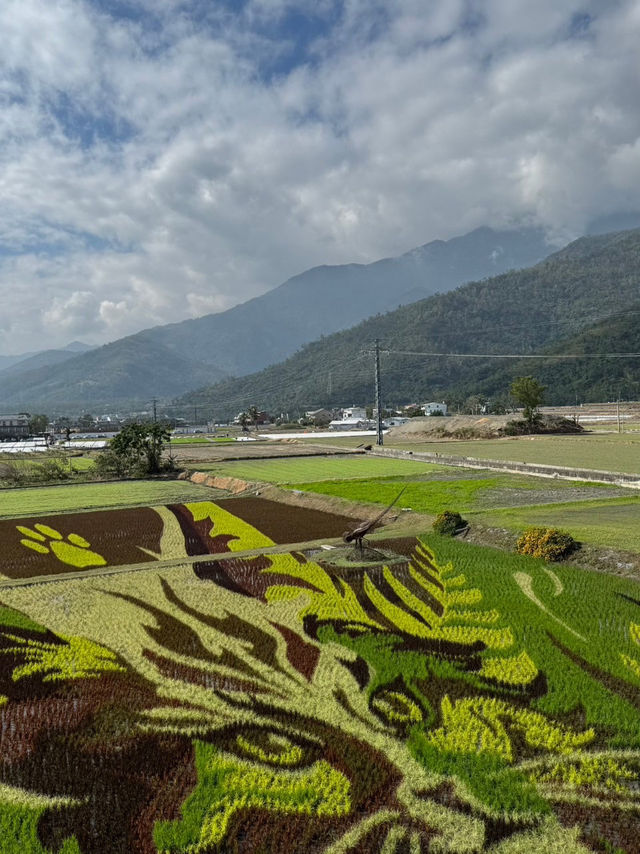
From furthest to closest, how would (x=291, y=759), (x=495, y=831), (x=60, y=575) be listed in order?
(x=60, y=575) < (x=291, y=759) < (x=495, y=831)

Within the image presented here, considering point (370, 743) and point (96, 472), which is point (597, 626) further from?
point (96, 472)

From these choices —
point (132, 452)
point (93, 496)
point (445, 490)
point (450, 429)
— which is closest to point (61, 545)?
point (93, 496)

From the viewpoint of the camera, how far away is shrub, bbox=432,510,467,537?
19781 mm

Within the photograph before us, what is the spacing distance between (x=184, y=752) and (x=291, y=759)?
1.26 m

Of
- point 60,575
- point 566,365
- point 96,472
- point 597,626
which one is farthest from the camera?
point 566,365

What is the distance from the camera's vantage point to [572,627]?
10992 mm

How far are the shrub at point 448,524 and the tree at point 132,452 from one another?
95.7 ft

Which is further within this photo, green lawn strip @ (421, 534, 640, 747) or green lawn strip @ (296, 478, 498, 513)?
green lawn strip @ (296, 478, 498, 513)

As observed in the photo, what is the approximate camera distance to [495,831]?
19.4 feet

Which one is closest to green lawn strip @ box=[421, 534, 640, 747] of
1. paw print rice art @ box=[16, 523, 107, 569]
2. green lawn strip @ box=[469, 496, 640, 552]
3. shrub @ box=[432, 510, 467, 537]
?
shrub @ box=[432, 510, 467, 537]

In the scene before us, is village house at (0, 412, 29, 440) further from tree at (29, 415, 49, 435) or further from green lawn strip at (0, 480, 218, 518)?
green lawn strip at (0, 480, 218, 518)

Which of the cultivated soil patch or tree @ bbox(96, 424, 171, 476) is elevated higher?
tree @ bbox(96, 424, 171, 476)

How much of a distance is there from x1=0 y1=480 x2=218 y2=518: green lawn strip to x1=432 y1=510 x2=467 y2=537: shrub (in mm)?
14747

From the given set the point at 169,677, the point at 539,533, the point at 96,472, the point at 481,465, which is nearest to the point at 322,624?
the point at 169,677
